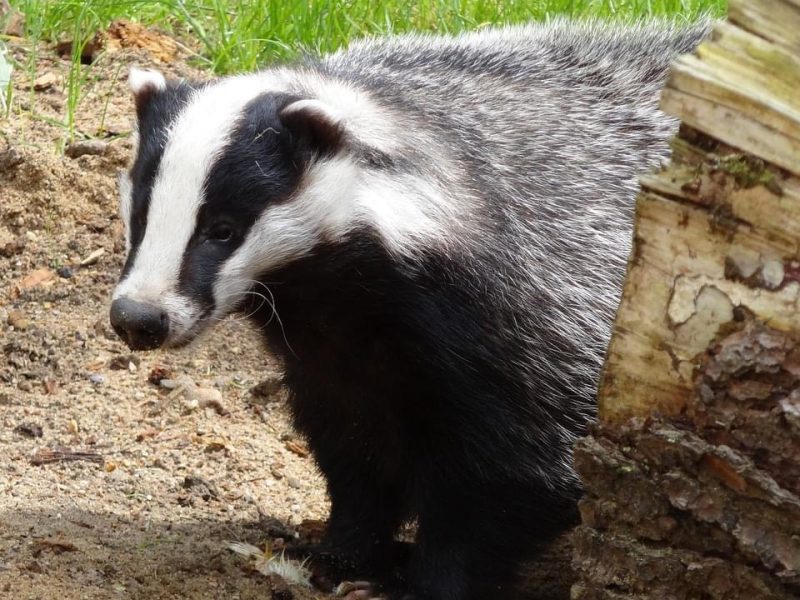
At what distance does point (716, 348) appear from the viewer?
8.73ft

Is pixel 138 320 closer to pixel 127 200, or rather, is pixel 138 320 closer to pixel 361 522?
pixel 127 200

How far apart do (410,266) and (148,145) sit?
0.81 metres

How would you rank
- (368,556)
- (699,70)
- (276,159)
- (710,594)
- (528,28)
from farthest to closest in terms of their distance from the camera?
(528,28), (368,556), (276,159), (710,594), (699,70)

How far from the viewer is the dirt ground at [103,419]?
372cm

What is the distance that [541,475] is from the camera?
3.59 metres

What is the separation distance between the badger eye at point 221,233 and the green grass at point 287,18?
2.54m

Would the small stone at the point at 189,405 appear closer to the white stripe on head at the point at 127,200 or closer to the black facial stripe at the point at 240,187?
the white stripe on head at the point at 127,200

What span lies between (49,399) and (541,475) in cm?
208

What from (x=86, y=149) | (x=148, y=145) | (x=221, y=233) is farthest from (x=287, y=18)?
(x=221, y=233)

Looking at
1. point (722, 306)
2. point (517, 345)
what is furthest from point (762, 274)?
point (517, 345)

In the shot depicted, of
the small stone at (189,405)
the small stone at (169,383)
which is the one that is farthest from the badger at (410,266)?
the small stone at (169,383)

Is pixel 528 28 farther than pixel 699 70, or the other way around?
pixel 528 28

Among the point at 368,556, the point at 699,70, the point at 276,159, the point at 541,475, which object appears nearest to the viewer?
the point at 699,70

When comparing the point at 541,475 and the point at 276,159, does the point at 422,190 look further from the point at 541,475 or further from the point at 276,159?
the point at 541,475
